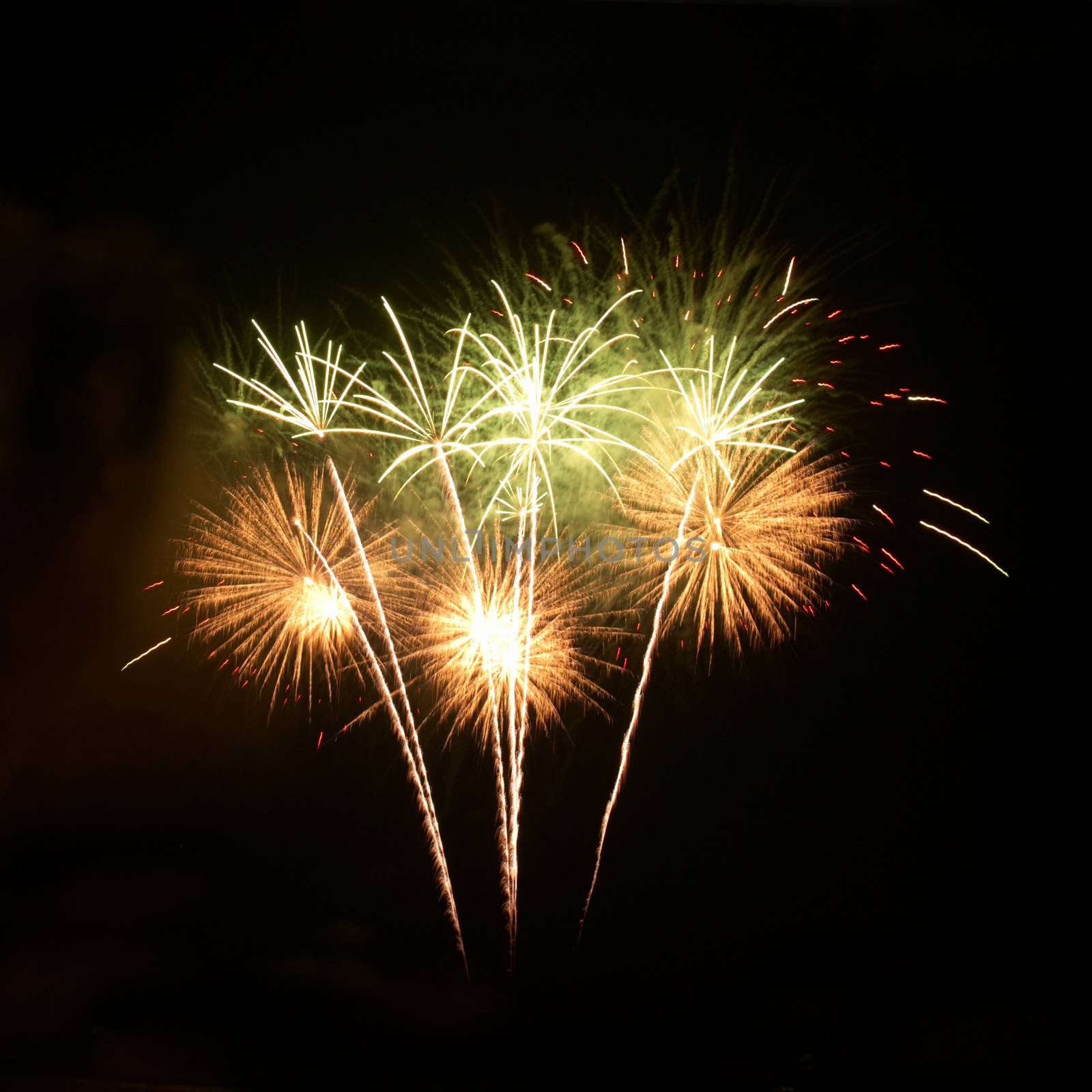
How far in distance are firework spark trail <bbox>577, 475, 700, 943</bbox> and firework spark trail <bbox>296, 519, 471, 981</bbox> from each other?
0.42m

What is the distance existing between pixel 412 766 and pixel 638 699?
0.76m

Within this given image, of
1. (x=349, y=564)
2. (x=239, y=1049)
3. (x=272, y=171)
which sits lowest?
(x=239, y=1049)

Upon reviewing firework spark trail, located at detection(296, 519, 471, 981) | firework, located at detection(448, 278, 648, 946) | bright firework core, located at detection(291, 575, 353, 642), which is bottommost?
firework spark trail, located at detection(296, 519, 471, 981)

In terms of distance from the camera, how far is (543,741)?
7.79ft

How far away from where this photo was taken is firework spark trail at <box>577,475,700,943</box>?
92.4 inches

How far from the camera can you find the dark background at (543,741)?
7.73ft

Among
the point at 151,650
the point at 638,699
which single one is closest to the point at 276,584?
the point at 151,650

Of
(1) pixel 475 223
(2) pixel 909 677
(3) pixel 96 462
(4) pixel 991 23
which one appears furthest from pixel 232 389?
(4) pixel 991 23

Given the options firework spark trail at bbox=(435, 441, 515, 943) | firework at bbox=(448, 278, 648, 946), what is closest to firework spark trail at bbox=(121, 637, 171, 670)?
firework spark trail at bbox=(435, 441, 515, 943)

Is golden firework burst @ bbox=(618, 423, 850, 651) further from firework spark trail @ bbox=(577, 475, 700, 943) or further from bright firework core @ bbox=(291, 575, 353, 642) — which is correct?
bright firework core @ bbox=(291, 575, 353, 642)

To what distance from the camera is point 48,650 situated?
2475mm

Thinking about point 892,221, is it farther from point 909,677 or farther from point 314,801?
point 314,801

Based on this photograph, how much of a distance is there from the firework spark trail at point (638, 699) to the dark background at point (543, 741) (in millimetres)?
36

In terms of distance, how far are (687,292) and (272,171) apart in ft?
4.73
